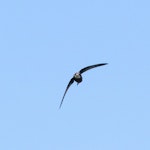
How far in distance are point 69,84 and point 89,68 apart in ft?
13.0

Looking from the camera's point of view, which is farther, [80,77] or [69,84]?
[69,84]

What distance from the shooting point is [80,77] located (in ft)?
126

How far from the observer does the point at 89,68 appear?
4056 centimetres

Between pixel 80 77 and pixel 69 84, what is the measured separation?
4.41m

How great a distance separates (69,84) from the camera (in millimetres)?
42375

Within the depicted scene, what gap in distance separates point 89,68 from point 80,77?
9.24 feet
